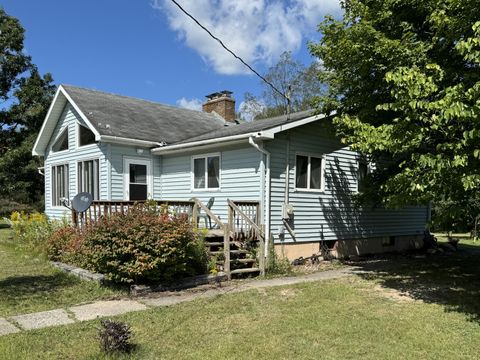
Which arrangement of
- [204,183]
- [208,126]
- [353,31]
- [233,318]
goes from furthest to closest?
[208,126] → [204,183] → [353,31] → [233,318]

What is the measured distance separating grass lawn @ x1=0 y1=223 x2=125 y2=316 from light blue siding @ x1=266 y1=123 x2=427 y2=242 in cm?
485

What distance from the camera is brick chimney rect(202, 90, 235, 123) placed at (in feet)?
67.0

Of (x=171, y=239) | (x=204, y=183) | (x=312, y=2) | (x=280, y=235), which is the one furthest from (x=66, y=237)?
(x=312, y=2)

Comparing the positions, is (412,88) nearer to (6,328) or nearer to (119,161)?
(6,328)

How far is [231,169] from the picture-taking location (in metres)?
11.6

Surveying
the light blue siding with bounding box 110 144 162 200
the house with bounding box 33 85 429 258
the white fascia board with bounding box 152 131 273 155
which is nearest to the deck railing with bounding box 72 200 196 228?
the house with bounding box 33 85 429 258

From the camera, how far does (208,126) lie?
17.6 m

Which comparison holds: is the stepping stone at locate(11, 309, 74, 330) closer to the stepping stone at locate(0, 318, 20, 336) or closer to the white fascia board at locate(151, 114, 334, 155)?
the stepping stone at locate(0, 318, 20, 336)

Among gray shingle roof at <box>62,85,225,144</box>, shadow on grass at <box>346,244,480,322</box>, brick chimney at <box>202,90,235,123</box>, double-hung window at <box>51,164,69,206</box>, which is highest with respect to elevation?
brick chimney at <box>202,90,235,123</box>

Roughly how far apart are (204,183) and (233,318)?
661 centimetres

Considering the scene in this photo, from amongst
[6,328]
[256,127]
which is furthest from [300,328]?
[256,127]

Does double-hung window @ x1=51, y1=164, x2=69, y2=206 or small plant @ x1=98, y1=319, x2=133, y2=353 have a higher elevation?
double-hung window @ x1=51, y1=164, x2=69, y2=206

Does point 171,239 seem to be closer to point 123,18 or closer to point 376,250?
point 123,18

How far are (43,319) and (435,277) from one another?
8359mm
